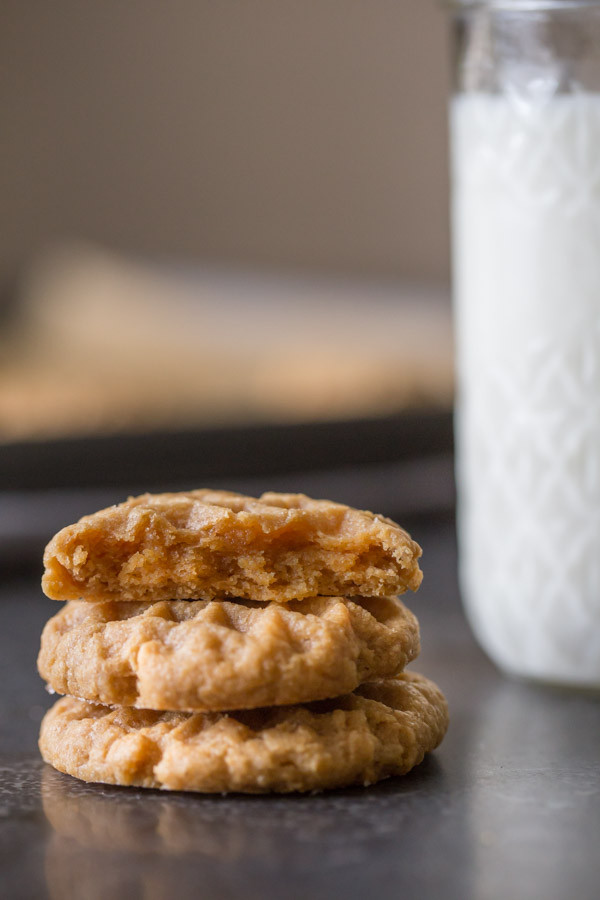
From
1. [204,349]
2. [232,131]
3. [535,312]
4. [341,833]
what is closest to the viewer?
[341,833]

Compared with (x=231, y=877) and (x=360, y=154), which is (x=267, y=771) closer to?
(x=231, y=877)

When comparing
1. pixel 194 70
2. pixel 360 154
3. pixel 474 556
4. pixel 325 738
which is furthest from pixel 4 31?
pixel 325 738

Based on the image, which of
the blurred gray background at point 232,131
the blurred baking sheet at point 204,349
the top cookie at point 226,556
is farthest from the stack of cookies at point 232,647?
the blurred gray background at point 232,131

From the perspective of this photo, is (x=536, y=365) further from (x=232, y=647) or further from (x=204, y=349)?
(x=204, y=349)

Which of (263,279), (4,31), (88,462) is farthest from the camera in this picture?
(4,31)

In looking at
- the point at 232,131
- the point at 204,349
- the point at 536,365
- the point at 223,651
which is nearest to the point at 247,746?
the point at 223,651
